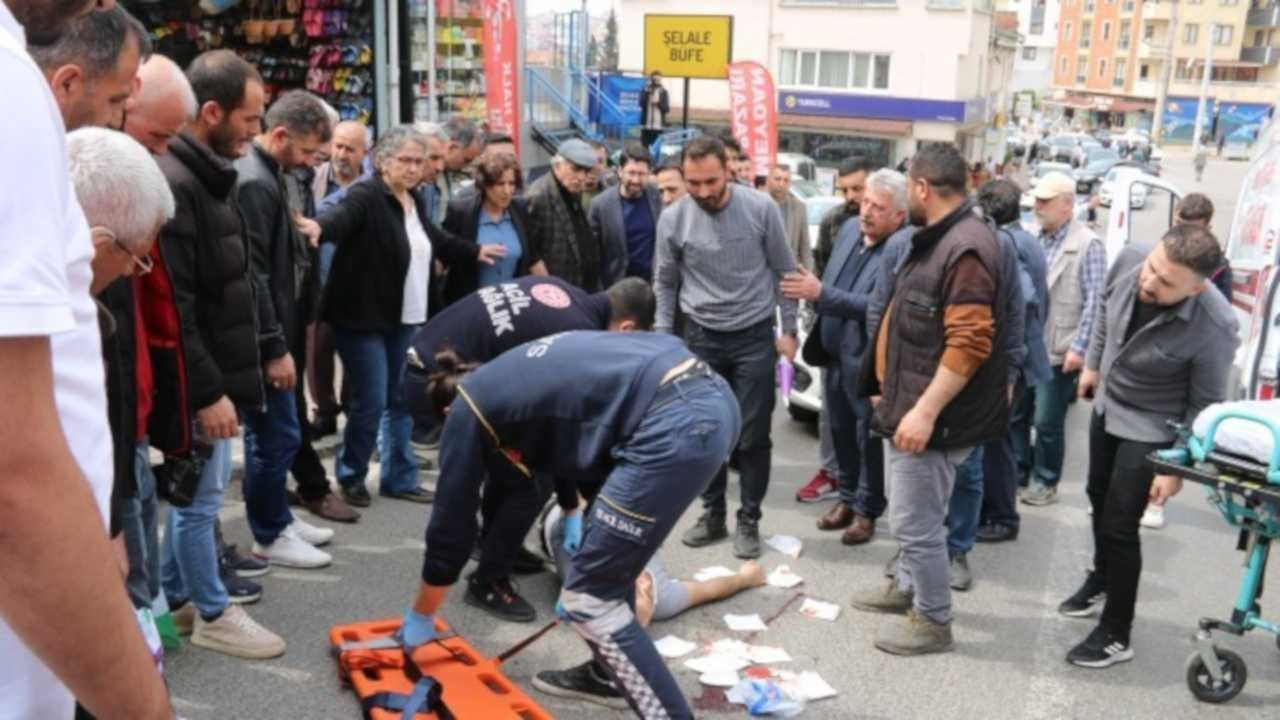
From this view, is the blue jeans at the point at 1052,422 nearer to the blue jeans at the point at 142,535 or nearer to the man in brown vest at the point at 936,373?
the man in brown vest at the point at 936,373

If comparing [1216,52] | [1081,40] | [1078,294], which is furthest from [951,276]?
[1081,40]

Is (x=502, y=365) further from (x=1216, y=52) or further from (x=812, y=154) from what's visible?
Result: (x=1216, y=52)

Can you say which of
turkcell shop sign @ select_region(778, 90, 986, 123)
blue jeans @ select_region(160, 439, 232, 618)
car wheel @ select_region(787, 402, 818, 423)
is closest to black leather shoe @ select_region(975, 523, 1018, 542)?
car wheel @ select_region(787, 402, 818, 423)

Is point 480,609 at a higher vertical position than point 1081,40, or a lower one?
lower

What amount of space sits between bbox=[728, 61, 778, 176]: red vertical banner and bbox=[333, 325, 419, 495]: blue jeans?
291 inches

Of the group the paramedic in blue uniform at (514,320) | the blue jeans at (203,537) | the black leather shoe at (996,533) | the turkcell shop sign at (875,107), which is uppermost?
the turkcell shop sign at (875,107)

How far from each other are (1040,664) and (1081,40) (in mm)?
92552

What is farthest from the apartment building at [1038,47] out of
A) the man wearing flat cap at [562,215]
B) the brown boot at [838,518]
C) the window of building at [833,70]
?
the brown boot at [838,518]

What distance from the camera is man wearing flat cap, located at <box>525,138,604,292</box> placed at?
6125mm

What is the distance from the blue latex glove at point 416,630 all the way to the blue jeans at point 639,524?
0.68 metres

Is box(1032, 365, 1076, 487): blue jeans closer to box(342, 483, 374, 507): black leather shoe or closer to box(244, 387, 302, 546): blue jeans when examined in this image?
box(342, 483, 374, 507): black leather shoe

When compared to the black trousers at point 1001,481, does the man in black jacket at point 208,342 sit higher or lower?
higher

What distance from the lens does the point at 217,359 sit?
3.69 m

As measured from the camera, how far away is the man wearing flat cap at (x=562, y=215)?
6125 mm
